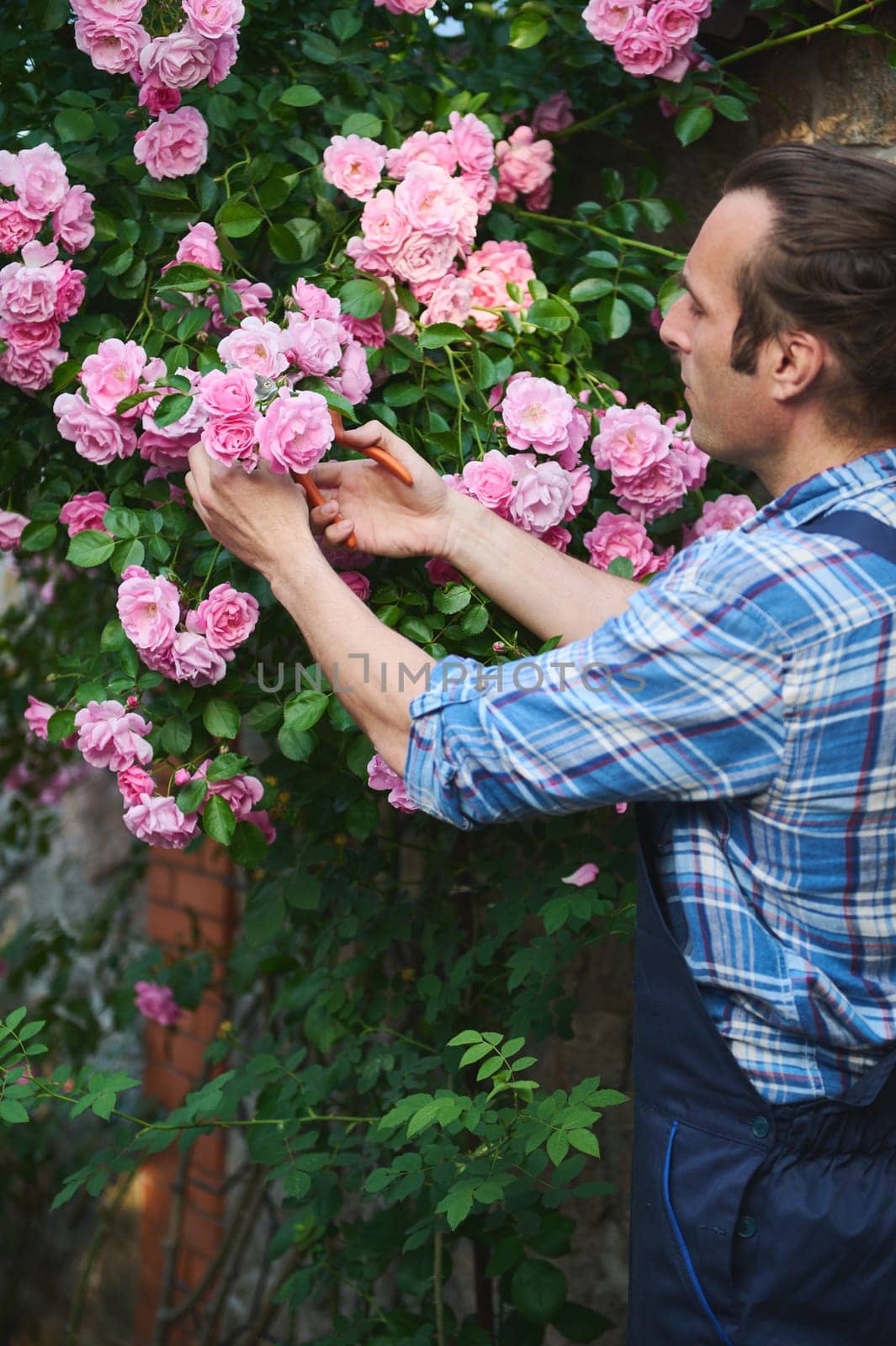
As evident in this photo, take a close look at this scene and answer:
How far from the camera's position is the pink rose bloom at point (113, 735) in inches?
60.8

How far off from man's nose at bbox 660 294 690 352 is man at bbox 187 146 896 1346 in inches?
0.9

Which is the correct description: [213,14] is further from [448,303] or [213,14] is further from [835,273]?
[835,273]

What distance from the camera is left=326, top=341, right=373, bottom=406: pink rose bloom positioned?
1555 mm

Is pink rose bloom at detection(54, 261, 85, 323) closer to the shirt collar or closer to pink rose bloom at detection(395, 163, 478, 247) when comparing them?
pink rose bloom at detection(395, 163, 478, 247)

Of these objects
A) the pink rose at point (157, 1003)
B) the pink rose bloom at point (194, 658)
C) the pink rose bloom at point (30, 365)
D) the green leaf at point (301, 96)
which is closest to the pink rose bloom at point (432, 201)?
the green leaf at point (301, 96)

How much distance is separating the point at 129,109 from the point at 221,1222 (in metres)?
2.41

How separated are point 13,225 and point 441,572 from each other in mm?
700

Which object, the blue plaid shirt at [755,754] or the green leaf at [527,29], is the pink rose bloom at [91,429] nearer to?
the blue plaid shirt at [755,754]

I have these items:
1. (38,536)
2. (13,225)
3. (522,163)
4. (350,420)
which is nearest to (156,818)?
(38,536)

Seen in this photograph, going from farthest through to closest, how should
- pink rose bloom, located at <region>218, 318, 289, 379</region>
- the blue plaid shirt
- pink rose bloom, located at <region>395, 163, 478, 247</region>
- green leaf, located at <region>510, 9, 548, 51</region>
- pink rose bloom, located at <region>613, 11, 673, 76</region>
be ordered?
green leaf, located at <region>510, 9, 548, 51</region>
pink rose bloom, located at <region>613, 11, 673, 76</region>
pink rose bloom, located at <region>395, 163, 478, 247</region>
pink rose bloom, located at <region>218, 318, 289, 379</region>
the blue plaid shirt

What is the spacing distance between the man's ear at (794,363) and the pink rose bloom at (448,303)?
0.52 metres

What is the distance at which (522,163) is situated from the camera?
1890mm

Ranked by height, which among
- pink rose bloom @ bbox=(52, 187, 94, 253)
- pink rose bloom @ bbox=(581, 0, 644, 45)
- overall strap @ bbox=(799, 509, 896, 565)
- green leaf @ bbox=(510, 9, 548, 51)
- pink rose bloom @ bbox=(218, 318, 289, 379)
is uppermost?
green leaf @ bbox=(510, 9, 548, 51)

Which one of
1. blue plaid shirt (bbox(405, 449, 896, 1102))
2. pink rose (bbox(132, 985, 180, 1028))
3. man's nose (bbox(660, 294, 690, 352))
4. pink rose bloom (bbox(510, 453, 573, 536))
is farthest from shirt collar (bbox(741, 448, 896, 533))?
pink rose (bbox(132, 985, 180, 1028))
